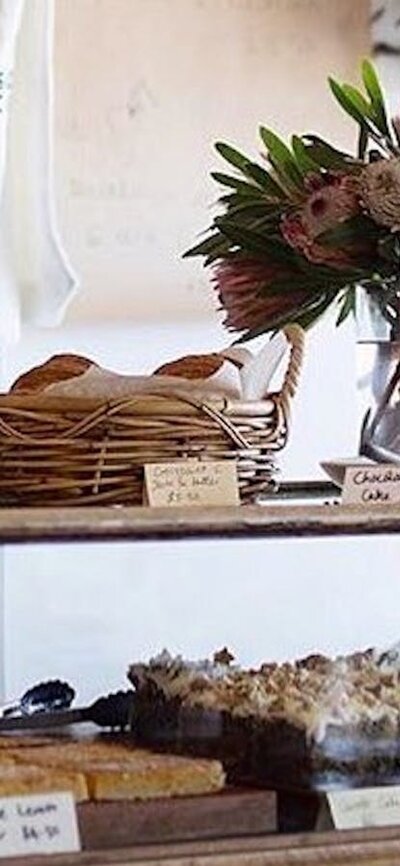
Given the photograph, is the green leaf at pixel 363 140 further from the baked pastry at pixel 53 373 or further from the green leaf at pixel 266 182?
the baked pastry at pixel 53 373

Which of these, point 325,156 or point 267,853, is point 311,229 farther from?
point 267,853

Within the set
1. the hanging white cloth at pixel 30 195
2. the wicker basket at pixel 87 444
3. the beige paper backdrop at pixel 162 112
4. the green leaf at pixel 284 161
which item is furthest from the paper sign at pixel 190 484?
the beige paper backdrop at pixel 162 112

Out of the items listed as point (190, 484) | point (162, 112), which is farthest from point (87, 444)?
point (162, 112)

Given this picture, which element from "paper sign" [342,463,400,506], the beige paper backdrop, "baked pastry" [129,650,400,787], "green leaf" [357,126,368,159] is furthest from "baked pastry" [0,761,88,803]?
the beige paper backdrop

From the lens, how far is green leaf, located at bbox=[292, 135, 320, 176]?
3.67 ft

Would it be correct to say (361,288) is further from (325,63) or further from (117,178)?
(325,63)

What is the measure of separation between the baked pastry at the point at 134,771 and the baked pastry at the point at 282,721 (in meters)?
0.04

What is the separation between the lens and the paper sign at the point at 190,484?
94 centimetres

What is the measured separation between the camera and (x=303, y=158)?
1127 mm

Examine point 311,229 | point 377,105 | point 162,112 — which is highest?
point 162,112

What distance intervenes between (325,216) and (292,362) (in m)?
0.11

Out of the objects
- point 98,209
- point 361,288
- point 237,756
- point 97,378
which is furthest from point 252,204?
point 98,209

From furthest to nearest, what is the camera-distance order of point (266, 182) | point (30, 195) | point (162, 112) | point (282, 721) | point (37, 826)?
1. point (162, 112)
2. point (30, 195)
3. point (266, 182)
4. point (282, 721)
5. point (37, 826)

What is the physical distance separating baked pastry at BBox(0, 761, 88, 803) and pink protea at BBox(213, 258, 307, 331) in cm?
42
